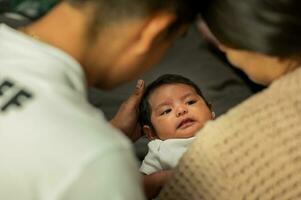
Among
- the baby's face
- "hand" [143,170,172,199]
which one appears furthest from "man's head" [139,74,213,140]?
"hand" [143,170,172,199]

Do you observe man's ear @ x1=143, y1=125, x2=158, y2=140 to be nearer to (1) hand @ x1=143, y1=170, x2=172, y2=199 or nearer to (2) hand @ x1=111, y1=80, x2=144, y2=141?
(2) hand @ x1=111, y1=80, x2=144, y2=141

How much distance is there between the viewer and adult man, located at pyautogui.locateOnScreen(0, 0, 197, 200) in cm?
73

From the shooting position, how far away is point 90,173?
73cm

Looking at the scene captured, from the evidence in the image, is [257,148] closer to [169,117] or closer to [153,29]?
[153,29]

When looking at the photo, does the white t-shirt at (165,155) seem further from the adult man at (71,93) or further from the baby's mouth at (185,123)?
the adult man at (71,93)

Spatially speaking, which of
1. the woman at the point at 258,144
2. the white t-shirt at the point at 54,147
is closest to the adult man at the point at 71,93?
the white t-shirt at the point at 54,147

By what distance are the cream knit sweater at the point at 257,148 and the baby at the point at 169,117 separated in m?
0.54

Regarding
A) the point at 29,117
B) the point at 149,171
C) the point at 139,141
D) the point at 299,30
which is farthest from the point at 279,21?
the point at 139,141

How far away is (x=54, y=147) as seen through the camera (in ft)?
2.39

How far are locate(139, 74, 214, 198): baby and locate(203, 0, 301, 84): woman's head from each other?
621 mm

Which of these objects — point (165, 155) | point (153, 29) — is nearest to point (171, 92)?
point (165, 155)

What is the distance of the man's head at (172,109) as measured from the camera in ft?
→ 5.23

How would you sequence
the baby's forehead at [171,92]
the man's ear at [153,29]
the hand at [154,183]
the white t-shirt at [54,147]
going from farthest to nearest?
the baby's forehead at [171,92] → the hand at [154,183] → the man's ear at [153,29] → the white t-shirt at [54,147]

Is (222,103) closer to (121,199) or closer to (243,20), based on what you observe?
(243,20)
